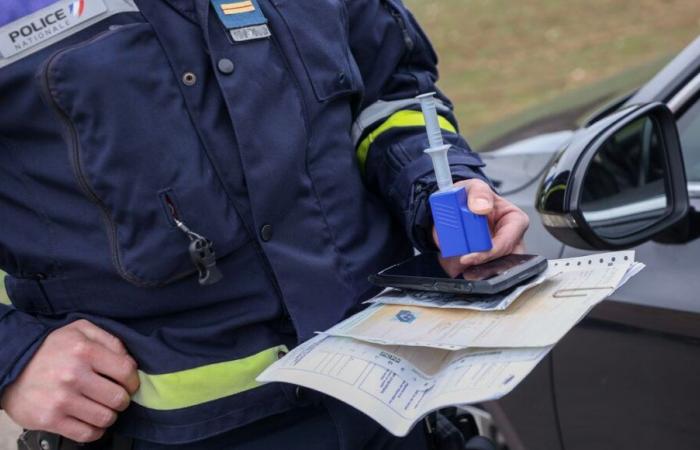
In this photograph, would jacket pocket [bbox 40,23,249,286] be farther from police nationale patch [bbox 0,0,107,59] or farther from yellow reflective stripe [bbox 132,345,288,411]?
yellow reflective stripe [bbox 132,345,288,411]

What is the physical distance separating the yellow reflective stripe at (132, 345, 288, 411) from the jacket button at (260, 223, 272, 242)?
0.53 feet

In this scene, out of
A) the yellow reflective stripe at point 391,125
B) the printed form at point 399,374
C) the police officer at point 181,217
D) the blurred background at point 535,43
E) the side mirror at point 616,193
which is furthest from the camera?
the blurred background at point 535,43

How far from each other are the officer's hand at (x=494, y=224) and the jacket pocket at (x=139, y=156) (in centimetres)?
32

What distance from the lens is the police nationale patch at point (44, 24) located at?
129cm

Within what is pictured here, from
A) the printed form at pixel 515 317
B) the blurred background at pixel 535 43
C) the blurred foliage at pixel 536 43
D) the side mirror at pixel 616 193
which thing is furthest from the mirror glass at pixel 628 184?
the blurred foliage at pixel 536 43

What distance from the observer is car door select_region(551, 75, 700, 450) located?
1.96m

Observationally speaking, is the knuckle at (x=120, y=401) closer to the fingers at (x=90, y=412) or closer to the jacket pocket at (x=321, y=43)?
the fingers at (x=90, y=412)

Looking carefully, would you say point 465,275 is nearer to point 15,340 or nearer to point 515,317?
point 515,317

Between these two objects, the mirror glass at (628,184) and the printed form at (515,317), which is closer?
the printed form at (515,317)

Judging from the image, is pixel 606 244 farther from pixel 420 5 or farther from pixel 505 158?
pixel 420 5

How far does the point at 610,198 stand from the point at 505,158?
0.61m

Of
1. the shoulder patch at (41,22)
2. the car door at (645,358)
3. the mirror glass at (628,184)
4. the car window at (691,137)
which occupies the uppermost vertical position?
the shoulder patch at (41,22)

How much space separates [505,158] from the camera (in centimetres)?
291

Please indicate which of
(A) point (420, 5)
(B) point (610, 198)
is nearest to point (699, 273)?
(B) point (610, 198)
